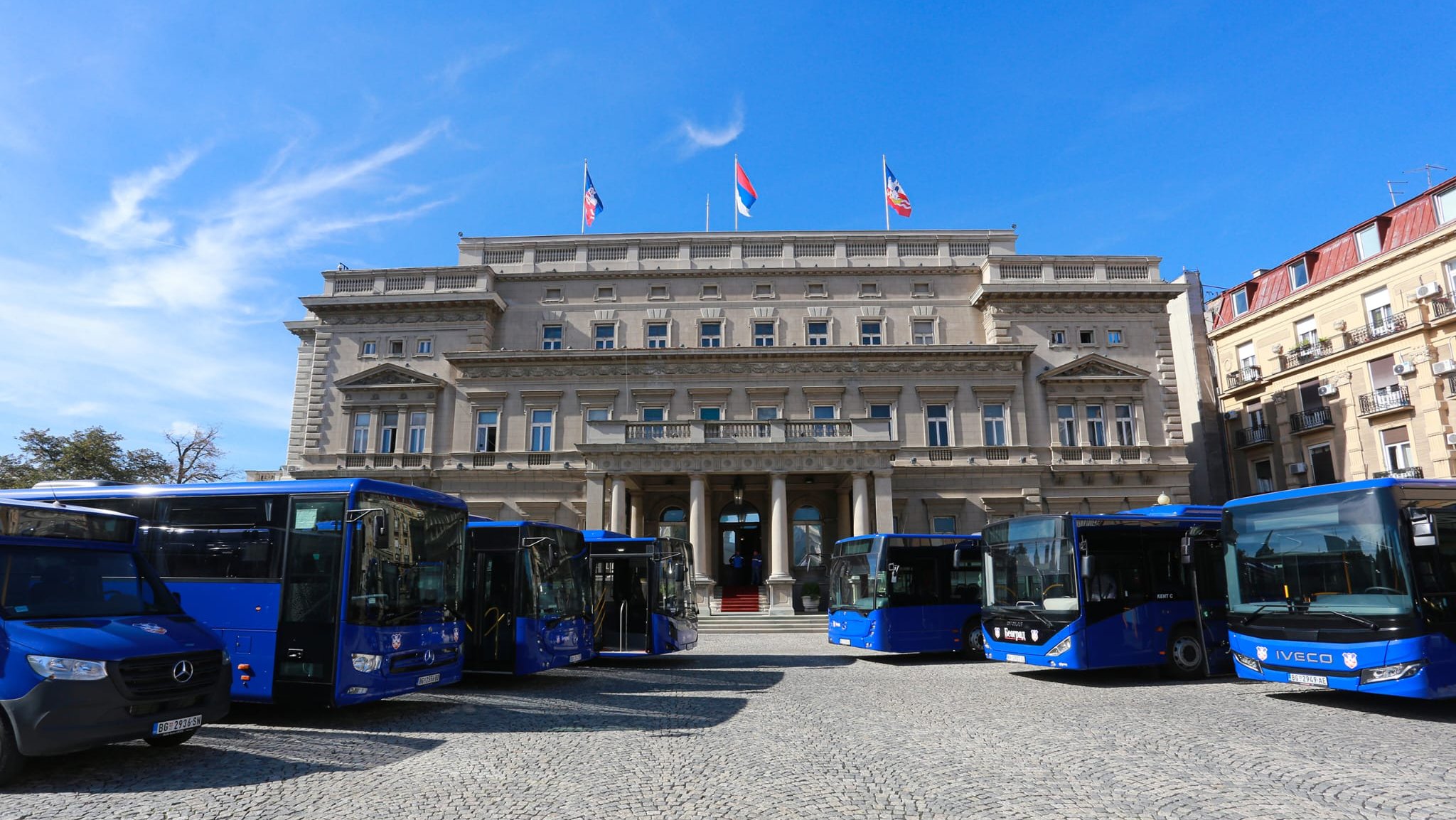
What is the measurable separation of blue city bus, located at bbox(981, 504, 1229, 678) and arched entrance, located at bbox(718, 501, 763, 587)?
1747cm

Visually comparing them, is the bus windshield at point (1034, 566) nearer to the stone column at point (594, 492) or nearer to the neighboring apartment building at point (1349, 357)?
the stone column at point (594, 492)

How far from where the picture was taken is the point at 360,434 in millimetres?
33281

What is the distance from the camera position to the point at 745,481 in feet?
105

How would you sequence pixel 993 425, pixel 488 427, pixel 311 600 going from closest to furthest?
pixel 311 600
pixel 993 425
pixel 488 427

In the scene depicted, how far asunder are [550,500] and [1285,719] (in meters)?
25.8

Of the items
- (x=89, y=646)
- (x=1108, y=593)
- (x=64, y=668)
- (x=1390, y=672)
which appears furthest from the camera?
(x=1108, y=593)

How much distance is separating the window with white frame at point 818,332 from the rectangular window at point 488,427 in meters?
13.1


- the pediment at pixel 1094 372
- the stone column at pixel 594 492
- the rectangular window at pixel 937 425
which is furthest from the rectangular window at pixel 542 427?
the pediment at pixel 1094 372

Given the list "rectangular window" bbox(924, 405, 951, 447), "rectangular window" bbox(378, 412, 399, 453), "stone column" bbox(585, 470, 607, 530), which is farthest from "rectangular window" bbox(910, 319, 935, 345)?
"rectangular window" bbox(378, 412, 399, 453)

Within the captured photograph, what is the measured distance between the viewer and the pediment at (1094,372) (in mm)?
32469

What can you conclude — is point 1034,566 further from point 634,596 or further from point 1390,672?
point 634,596

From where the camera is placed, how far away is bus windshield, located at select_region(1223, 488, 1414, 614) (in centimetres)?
996

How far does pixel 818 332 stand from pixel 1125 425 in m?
12.8

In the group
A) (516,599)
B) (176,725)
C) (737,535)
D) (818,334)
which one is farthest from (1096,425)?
(176,725)
